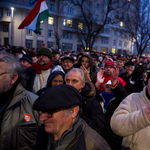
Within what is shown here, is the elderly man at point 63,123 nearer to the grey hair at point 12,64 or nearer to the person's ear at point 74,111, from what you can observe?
the person's ear at point 74,111

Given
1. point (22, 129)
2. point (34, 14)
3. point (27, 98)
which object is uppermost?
point (34, 14)

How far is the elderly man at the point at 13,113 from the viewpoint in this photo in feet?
5.65

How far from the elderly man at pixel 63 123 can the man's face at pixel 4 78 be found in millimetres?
840

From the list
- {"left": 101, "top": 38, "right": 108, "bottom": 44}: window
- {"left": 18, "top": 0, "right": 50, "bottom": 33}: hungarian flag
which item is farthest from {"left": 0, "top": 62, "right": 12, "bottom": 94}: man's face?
{"left": 101, "top": 38, "right": 108, "bottom": 44}: window

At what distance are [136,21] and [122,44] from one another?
32.3m

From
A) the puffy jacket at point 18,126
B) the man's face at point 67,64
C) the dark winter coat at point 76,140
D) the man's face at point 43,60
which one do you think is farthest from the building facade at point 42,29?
the dark winter coat at point 76,140

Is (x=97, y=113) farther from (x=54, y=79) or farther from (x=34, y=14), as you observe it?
(x=34, y=14)

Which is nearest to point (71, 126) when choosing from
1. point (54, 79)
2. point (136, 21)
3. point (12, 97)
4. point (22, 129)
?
point (22, 129)

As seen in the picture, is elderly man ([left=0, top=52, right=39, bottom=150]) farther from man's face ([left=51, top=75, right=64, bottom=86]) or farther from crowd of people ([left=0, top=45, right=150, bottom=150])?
man's face ([left=51, top=75, right=64, bottom=86])

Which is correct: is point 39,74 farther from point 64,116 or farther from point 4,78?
point 64,116

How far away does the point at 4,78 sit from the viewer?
180 centimetres

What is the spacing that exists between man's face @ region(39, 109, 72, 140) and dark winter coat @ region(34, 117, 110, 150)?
8 cm

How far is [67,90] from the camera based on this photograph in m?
1.25

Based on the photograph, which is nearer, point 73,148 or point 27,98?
point 73,148
